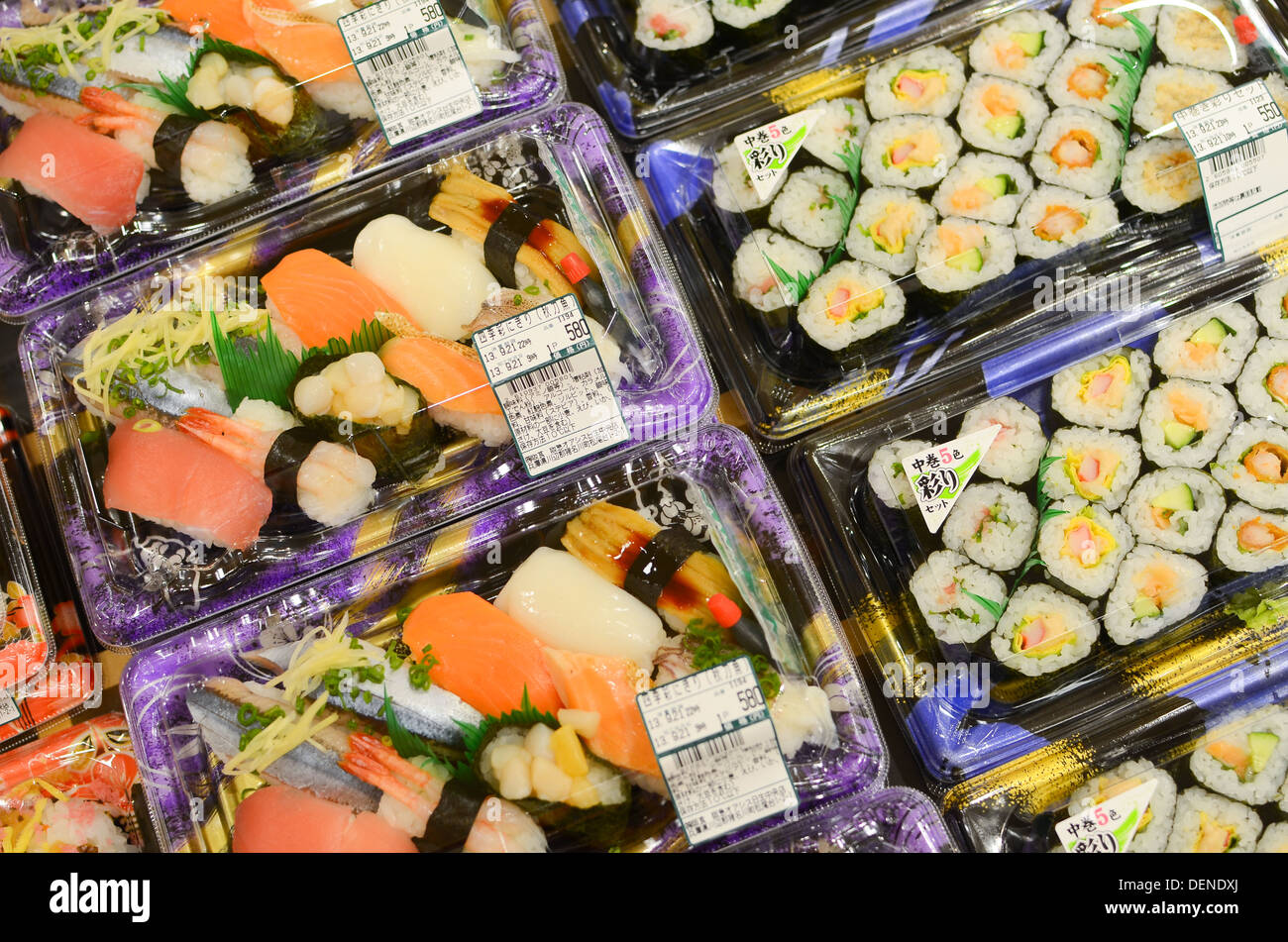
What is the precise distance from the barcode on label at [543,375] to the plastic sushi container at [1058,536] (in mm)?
641

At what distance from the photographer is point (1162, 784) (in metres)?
2.11

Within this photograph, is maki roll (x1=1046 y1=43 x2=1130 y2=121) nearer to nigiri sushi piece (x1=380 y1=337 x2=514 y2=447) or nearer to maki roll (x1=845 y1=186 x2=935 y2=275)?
maki roll (x1=845 y1=186 x2=935 y2=275)

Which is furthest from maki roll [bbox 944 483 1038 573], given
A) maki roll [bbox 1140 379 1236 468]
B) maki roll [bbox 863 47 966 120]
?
maki roll [bbox 863 47 966 120]

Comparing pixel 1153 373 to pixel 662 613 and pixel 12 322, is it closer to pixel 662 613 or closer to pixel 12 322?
pixel 662 613

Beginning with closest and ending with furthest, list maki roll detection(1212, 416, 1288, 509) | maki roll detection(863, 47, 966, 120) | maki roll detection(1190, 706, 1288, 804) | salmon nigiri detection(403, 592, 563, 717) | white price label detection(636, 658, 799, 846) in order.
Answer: white price label detection(636, 658, 799, 846)
salmon nigiri detection(403, 592, 563, 717)
maki roll detection(1190, 706, 1288, 804)
maki roll detection(1212, 416, 1288, 509)
maki roll detection(863, 47, 966, 120)

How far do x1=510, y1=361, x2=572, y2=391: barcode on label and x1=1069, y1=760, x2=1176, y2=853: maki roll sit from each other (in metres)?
1.50

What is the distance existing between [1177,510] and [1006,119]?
1060 millimetres

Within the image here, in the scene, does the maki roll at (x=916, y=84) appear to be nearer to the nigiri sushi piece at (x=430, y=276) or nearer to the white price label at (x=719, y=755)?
the nigiri sushi piece at (x=430, y=276)

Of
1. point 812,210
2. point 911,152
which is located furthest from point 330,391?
point 911,152

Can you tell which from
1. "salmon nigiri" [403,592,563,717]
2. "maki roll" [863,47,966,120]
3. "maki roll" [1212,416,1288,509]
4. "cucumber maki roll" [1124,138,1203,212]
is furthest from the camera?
"maki roll" [863,47,966,120]

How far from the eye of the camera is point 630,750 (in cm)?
193

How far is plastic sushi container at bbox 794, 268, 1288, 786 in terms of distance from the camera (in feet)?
7.15

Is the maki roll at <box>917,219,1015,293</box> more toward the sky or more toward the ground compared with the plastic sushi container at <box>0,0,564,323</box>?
more toward the ground

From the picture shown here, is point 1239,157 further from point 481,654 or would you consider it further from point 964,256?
point 481,654
